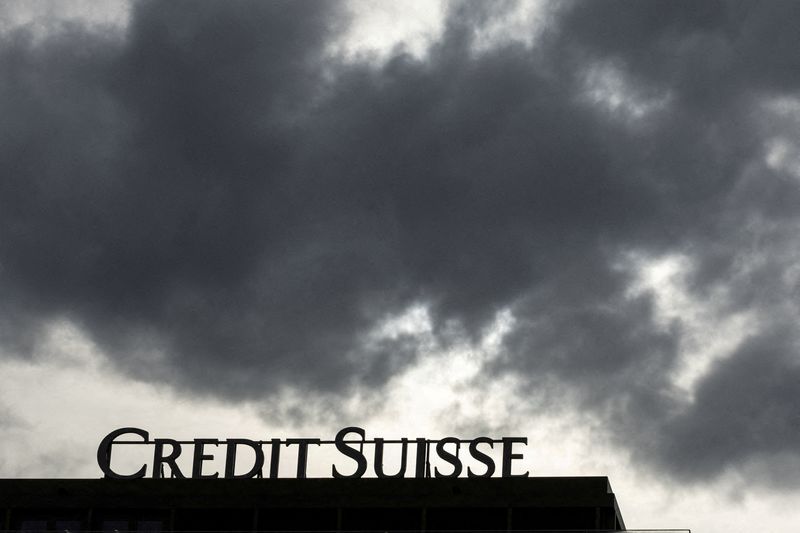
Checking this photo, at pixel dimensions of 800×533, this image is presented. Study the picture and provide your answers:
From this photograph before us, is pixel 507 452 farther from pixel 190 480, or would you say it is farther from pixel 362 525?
pixel 190 480

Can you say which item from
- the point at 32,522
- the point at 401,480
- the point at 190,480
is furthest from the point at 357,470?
the point at 32,522

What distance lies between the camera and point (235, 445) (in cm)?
9000

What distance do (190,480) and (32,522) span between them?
27.5 ft

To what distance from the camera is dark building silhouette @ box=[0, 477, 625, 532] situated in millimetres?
85312

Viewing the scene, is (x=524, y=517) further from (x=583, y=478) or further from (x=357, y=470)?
(x=357, y=470)

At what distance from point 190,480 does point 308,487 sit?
602 centimetres

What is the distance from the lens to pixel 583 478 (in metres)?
85.1

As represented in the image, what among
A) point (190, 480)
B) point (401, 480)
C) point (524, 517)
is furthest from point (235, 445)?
point (524, 517)

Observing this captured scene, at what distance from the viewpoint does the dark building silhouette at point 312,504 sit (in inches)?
3359

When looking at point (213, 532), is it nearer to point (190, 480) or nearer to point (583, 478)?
point (190, 480)

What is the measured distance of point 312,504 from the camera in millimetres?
87250

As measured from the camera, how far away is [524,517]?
85.7 meters

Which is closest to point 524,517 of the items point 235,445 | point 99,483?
point 235,445

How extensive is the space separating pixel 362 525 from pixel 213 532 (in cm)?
748
